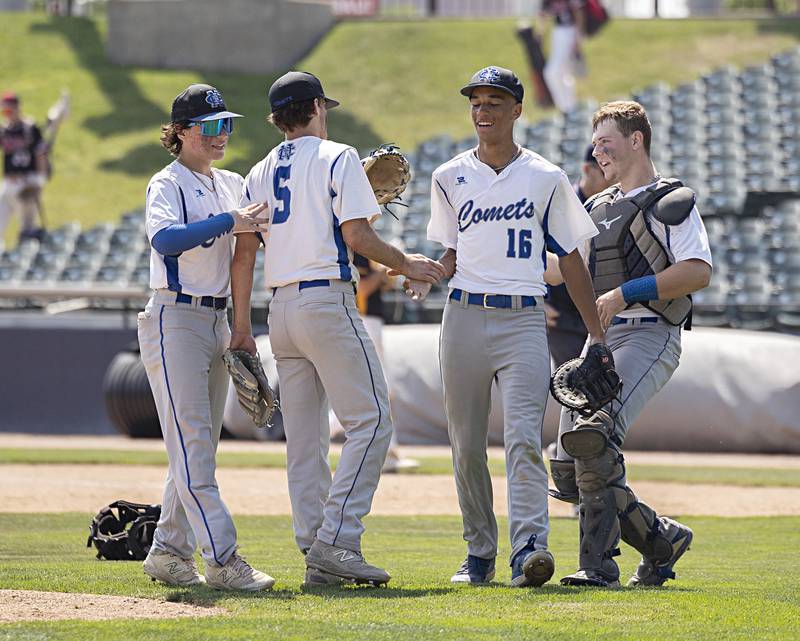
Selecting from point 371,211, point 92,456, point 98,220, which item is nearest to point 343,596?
point 371,211

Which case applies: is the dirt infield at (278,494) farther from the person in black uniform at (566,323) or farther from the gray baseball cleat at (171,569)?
the gray baseball cleat at (171,569)

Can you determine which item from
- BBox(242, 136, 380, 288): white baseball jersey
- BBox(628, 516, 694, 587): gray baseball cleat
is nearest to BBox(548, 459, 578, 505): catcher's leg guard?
BBox(628, 516, 694, 587): gray baseball cleat

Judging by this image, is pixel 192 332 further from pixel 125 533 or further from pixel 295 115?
pixel 125 533

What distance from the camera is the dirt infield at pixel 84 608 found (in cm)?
Result: 444

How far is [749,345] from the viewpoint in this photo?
43.7 ft

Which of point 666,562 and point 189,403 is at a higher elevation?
point 189,403

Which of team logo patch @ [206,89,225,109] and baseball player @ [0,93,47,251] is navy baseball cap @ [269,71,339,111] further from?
baseball player @ [0,93,47,251]

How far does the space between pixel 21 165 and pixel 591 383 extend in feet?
62.0

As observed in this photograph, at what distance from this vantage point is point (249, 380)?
205 inches

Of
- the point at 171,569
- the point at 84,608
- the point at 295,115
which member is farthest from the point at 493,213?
the point at 84,608

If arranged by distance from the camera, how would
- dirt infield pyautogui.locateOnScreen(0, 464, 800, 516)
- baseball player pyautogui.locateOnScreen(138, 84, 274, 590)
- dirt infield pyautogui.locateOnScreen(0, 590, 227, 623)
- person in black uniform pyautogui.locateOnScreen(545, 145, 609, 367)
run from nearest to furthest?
dirt infield pyautogui.locateOnScreen(0, 590, 227, 623), baseball player pyautogui.locateOnScreen(138, 84, 274, 590), person in black uniform pyautogui.locateOnScreen(545, 145, 609, 367), dirt infield pyautogui.locateOnScreen(0, 464, 800, 516)

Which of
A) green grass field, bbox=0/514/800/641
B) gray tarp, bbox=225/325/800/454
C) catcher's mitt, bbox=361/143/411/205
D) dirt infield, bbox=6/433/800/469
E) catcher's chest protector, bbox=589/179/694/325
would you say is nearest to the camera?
green grass field, bbox=0/514/800/641

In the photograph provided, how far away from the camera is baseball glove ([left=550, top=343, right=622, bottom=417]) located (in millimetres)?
5129

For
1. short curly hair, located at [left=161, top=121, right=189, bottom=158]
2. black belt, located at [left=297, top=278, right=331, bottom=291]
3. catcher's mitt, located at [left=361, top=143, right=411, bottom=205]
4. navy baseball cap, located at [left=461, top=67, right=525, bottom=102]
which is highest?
navy baseball cap, located at [left=461, top=67, right=525, bottom=102]
